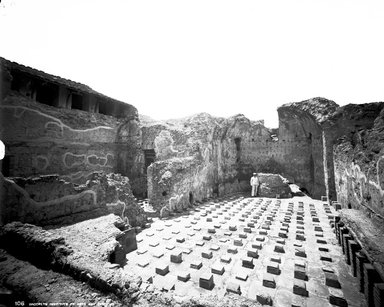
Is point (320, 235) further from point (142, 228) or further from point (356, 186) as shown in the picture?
point (142, 228)

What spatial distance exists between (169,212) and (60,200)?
4.84m

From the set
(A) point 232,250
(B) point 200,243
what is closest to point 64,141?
(B) point 200,243

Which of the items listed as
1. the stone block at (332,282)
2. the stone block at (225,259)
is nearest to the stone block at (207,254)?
the stone block at (225,259)

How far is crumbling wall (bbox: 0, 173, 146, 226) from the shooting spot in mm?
4727

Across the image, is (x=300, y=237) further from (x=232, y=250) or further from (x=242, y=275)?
(x=242, y=275)

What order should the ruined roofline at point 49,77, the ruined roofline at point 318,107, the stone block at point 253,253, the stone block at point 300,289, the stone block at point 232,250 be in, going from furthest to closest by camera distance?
the ruined roofline at point 318,107
the ruined roofline at point 49,77
the stone block at point 232,250
the stone block at point 253,253
the stone block at point 300,289

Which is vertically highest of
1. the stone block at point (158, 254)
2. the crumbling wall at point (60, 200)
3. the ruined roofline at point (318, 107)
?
the ruined roofline at point (318, 107)

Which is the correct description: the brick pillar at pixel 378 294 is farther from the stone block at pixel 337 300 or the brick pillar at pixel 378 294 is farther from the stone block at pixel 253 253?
the stone block at pixel 253 253

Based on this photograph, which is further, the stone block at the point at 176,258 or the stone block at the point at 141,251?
the stone block at the point at 141,251

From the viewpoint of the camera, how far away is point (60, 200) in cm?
552

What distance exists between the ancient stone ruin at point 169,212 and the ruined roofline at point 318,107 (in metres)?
0.09

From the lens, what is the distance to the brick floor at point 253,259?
360 centimetres

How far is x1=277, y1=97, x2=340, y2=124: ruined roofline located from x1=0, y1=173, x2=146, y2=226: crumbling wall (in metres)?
12.6

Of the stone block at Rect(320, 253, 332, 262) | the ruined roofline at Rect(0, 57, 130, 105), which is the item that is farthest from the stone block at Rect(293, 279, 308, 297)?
the ruined roofline at Rect(0, 57, 130, 105)
